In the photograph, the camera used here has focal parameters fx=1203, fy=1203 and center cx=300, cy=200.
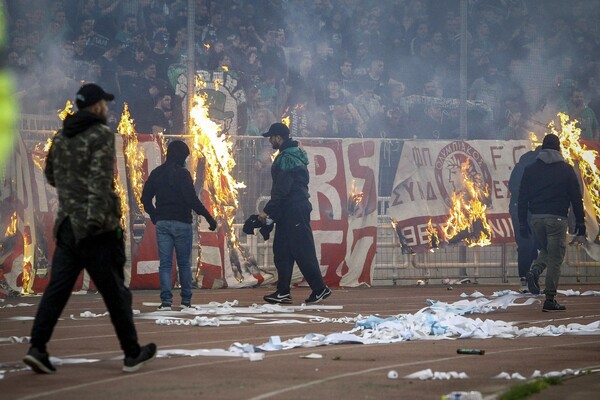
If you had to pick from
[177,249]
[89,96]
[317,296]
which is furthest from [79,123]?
[317,296]

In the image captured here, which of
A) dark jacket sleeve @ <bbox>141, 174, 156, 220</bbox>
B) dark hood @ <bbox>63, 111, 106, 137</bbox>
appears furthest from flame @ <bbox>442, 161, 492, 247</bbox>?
dark hood @ <bbox>63, 111, 106, 137</bbox>

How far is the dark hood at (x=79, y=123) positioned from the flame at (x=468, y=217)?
13608mm

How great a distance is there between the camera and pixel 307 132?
23.3 meters

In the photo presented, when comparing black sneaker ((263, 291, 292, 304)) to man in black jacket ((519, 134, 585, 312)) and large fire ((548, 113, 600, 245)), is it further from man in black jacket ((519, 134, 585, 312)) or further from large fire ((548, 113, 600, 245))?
large fire ((548, 113, 600, 245))

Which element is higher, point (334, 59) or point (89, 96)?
point (334, 59)

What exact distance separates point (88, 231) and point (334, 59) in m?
17.3

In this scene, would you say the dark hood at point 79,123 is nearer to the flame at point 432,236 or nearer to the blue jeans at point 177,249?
the blue jeans at point 177,249

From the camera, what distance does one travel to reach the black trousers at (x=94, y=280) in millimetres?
8219

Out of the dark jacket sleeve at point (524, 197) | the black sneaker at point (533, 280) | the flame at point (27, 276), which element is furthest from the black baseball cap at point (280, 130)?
the flame at point (27, 276)

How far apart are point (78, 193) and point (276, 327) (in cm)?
433

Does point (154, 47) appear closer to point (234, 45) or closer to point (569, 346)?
point (234, 45)

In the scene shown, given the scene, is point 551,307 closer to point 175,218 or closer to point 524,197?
point 524,197

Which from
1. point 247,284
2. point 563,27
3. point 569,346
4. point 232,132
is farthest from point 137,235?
point 563,27

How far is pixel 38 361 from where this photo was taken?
8.01 m
